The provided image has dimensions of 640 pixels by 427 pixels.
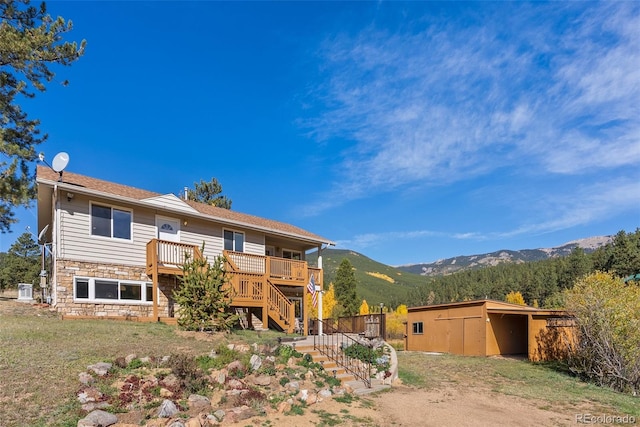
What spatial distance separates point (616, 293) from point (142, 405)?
1374 cm

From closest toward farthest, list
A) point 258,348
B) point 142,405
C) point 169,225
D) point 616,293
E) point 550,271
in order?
point 142,405, point 258,348, point 616,293, point 169,225, point 550,271

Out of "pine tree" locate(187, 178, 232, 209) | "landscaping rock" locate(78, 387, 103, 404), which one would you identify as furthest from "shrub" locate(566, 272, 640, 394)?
"pine tree" locate(187, 178, 232, 209)

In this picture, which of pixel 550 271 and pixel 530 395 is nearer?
pixel 530 395

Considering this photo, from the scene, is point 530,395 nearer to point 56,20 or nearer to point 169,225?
point 169,225

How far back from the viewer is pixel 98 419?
622cm

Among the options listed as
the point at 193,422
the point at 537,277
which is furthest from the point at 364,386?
the point at 537,277

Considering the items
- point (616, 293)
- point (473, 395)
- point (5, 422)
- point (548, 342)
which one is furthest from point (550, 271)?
point (5, 422)

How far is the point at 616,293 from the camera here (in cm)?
1261

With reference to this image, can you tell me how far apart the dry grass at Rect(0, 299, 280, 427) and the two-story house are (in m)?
1.56

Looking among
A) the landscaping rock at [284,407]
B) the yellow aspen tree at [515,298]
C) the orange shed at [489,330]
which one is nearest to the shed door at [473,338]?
the orange shed at [489,330]

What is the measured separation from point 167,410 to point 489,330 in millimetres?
17568

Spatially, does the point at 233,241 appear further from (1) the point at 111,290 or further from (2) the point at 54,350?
(2) the point at 54,350

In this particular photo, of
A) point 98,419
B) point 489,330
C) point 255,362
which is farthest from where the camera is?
point 489,330

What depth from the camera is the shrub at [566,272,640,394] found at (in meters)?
11.9
